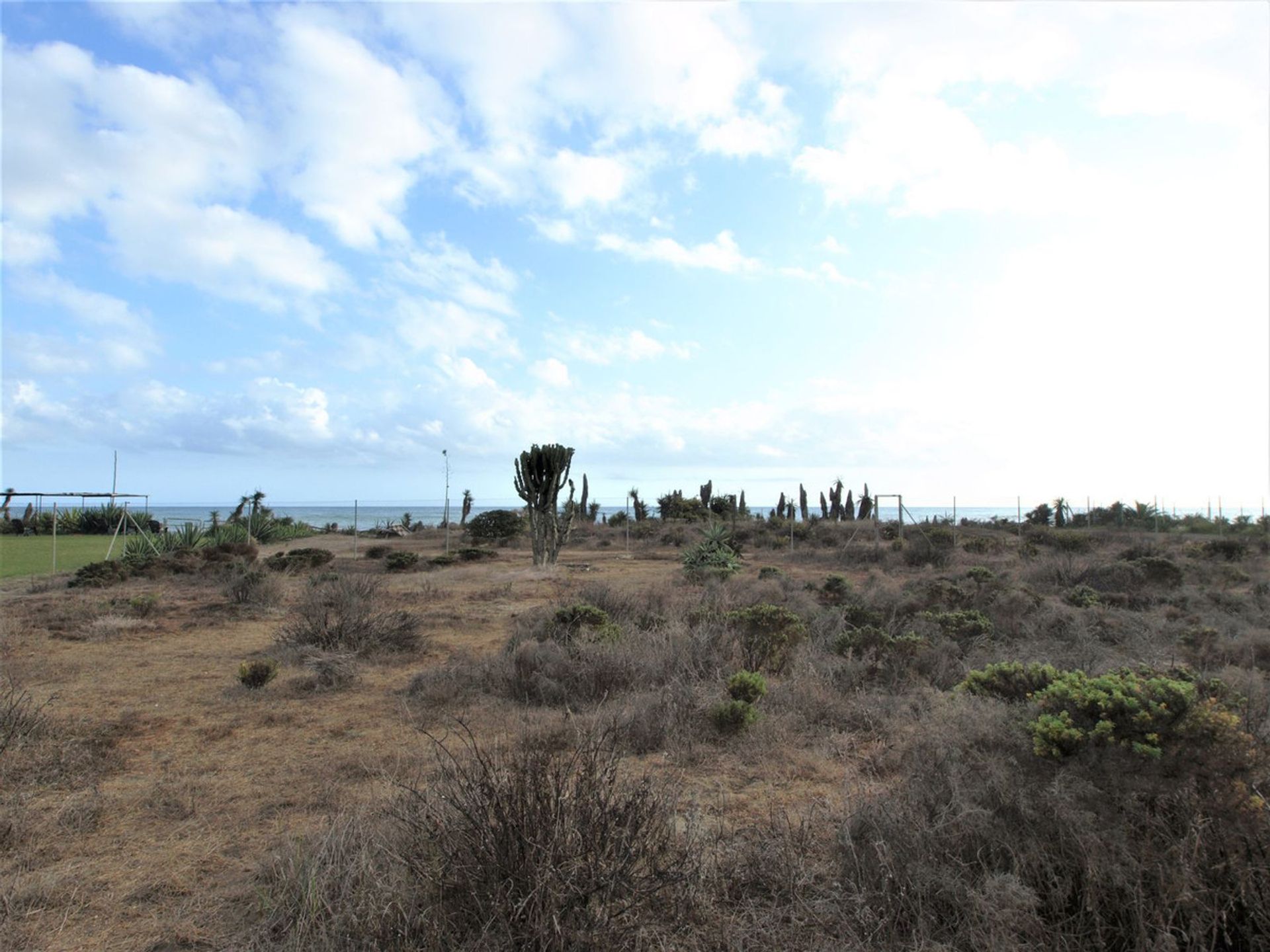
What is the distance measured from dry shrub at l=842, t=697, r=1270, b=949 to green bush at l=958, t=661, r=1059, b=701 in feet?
6.54

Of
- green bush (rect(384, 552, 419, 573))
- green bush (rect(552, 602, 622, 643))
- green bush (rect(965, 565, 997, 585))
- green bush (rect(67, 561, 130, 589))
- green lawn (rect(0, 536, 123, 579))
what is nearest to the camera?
green bush (rect(552, 602, 622, 643))

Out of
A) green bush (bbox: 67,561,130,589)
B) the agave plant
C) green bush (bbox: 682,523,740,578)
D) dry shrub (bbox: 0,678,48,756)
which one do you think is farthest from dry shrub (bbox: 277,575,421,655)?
the agave plant

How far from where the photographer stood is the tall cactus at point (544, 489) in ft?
71.3

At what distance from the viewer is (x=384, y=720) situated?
6.88 m

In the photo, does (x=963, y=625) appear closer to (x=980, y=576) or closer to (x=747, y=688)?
(x=747, y=688)

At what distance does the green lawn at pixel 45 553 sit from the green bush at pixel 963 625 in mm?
20566

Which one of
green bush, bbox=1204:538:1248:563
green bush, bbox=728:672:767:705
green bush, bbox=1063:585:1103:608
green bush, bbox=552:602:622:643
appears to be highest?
green bush, bbox=1204:538:1248:563

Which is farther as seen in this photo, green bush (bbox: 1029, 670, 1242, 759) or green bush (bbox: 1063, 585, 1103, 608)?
green bush (bbox: 1063, 585, 1103, 608)

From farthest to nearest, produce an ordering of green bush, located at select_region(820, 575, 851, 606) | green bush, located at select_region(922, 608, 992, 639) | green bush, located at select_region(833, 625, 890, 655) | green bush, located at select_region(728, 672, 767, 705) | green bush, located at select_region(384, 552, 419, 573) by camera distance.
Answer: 1. green bush, located at select_region(384, 552, 419, 573)
2. green bush, located at select_region(820, 575, 851, 606)
3. green bush, located at select_region(922, 608, 992, 639)
4. green bush, located at select_region(833, 625, 890, 655)
5. green bush, located at select_region(728, 672, 767, 705)

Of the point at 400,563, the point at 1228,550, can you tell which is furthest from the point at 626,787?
the point at 1228,550

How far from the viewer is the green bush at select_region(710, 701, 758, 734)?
20.1 ft

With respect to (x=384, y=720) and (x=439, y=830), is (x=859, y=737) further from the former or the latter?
(x=384, y=720)

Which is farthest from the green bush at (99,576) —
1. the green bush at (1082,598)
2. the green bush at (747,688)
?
the green bush at (1082,598)

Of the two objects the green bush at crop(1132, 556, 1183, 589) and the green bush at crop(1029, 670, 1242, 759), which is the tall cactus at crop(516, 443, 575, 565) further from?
the green bush at crop(1029, 670, 1242, 759)
